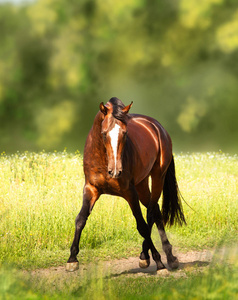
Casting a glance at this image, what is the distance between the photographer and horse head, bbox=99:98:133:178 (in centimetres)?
479

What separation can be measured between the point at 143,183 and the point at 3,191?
3.37 metres

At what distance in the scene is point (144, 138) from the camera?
634 cm

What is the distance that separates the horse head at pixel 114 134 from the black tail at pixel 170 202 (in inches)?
89.0

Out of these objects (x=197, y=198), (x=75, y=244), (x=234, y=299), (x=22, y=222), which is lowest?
(x=234, y=299)

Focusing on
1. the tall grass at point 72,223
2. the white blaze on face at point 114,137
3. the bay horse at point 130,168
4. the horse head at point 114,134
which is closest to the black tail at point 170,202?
the bay horse at point 130,168

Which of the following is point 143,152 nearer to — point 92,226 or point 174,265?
point 174,265

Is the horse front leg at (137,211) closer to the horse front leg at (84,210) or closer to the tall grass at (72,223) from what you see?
the horse front leg at (84,210)

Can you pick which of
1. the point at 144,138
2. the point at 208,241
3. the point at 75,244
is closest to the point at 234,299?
the point at 75,244

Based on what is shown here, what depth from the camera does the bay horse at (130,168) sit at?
16.3 feet

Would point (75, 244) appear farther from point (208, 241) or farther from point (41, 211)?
point (208, 241)

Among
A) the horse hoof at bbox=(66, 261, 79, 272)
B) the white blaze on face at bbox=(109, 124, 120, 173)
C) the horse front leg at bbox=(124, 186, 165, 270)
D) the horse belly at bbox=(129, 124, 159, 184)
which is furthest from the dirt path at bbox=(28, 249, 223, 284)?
the white blaze on face at bbox=(109, 124, 120, 173)

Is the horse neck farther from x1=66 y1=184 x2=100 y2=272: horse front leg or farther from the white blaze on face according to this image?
x1=66 y1=184 x2=100 y2=272: horse front leg

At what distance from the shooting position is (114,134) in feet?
16.0

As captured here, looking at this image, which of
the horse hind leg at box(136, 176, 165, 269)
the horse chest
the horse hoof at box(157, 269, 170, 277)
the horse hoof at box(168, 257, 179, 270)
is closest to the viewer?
the horse chest
